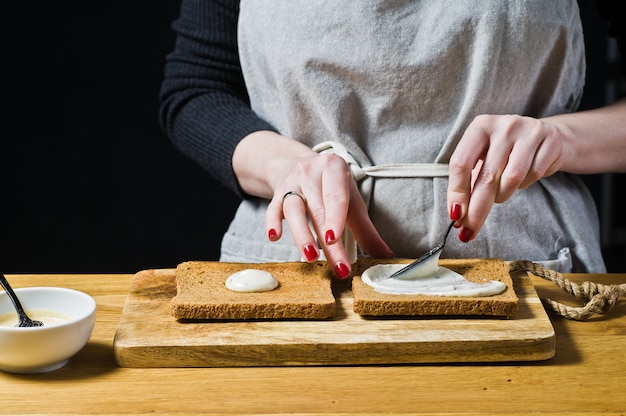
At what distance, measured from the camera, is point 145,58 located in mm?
2832

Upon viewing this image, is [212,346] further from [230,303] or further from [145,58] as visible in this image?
[145,58]

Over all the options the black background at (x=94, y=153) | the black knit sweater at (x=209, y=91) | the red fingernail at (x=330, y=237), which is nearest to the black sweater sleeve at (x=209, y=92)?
the black knit sweater at (x=209, y=91)

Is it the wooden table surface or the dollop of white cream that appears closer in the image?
the wooden table surface

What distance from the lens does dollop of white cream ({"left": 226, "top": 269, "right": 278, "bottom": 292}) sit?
44.7 inches

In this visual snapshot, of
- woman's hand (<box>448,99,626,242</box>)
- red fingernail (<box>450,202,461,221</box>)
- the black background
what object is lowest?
the black background

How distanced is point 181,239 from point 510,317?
1990 mm

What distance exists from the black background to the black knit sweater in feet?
3.63

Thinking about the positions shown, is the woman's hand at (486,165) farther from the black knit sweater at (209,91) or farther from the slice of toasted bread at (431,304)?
the black knit sweater at (209,91)

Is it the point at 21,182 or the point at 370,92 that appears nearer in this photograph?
the point at 370,92

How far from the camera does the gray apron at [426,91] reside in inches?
56.2

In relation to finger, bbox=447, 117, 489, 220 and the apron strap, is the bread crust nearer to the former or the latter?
finger, bbox=447, 117, 489, 220

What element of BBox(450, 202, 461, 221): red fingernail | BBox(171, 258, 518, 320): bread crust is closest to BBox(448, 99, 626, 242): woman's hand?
BBox(450, 202, 461, 221): red fingernail

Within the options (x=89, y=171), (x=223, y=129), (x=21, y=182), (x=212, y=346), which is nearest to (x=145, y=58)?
(x=89, y=171)

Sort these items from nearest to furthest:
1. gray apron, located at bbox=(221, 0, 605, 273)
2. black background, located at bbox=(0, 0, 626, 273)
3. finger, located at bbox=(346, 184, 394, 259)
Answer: finger, located at bbox=(346, 184, 394, 259) → gray apron, located at bbox=(221, 0, 605, 273) → black background, located at bbox=(0, 0, 626, 273)
